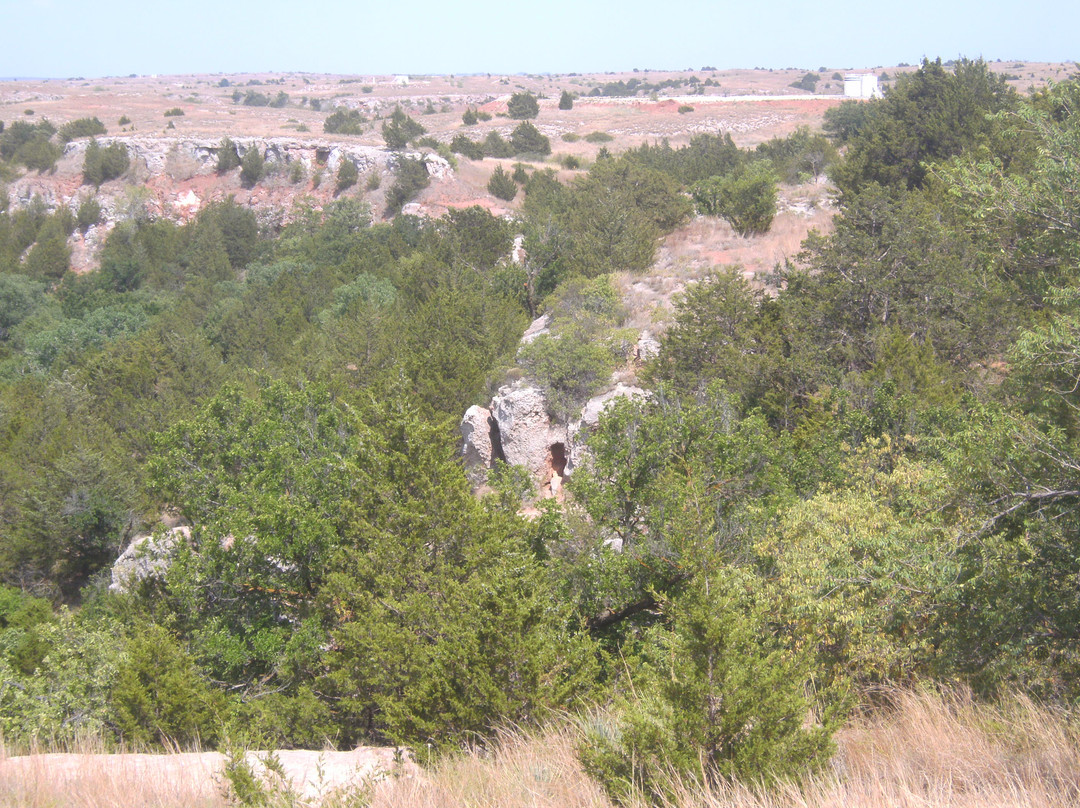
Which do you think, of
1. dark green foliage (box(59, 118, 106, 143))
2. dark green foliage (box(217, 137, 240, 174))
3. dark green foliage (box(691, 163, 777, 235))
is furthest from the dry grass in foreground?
dark green foliage (box(59, 118, 106, 143))

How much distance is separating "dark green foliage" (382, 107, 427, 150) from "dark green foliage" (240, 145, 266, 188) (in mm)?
9571

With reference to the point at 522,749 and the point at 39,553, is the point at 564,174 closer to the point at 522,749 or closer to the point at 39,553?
the point at 39,553

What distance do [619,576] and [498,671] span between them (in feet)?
9.84

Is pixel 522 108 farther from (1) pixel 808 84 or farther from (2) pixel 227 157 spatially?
(1) pixel 808 84

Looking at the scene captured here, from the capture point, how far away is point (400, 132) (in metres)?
60.0

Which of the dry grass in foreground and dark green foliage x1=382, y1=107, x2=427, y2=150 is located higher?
dark green foliage x1=382, y1=107, x2=427, y2=150

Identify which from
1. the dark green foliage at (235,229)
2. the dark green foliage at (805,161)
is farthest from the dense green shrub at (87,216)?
the dark green foliage at (805,161)

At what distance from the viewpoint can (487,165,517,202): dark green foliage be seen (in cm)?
5269

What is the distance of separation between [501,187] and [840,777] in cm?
5146

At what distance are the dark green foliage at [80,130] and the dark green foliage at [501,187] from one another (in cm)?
3531

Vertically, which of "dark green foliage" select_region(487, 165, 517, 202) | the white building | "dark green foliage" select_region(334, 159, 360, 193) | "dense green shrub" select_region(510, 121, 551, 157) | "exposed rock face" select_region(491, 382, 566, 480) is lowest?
"exposed rock face" select_region(491, 382, 566, 480)

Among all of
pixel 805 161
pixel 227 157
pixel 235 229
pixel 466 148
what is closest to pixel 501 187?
pixel 466 148

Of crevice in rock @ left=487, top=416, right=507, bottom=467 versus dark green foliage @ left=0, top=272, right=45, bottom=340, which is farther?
dark green foliage @ left=0, top=272, right=45, bottom=340

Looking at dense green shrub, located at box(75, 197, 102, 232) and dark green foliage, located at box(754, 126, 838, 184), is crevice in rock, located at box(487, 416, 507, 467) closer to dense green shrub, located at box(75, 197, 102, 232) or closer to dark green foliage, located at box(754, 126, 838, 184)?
dark green foliage, located at box(754, 126, 838, 184)
